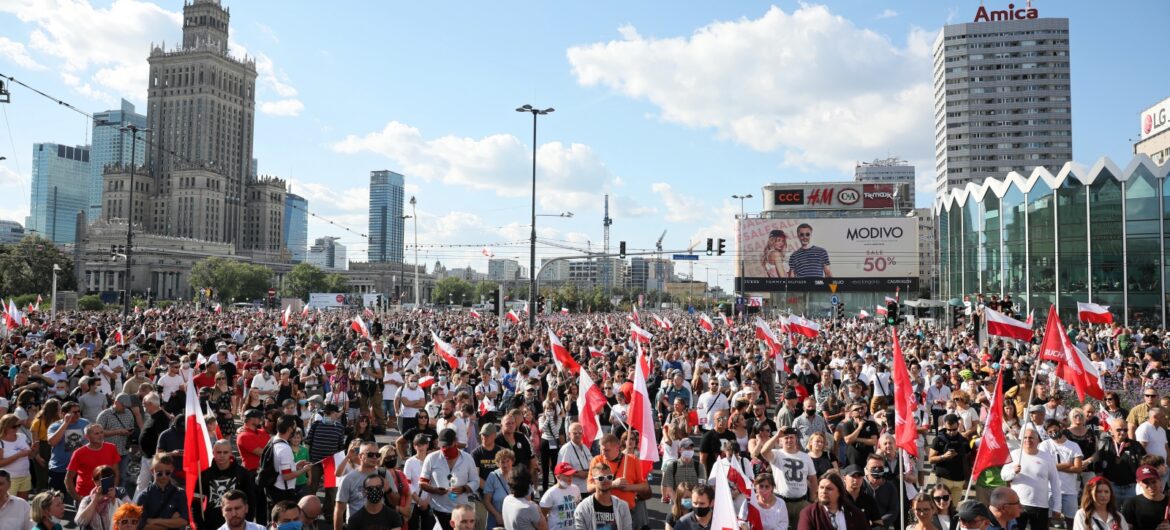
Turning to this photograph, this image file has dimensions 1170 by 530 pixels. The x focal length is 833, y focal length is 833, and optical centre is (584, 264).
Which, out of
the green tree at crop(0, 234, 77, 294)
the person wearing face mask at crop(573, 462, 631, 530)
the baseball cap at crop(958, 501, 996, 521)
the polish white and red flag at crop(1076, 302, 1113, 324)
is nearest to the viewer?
the baseball cap at crop(958, 501, 996, 521)

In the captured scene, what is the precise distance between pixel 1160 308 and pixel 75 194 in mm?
209964

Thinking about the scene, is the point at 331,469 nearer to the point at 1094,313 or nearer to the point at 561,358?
the point at 561,358

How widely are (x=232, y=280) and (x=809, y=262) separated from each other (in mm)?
77138

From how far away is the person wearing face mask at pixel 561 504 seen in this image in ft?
23.0

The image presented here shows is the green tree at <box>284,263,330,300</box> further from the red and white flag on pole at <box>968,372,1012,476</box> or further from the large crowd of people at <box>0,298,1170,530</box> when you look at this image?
the red and white flag on pole at <box>968,372,1012,476</box>

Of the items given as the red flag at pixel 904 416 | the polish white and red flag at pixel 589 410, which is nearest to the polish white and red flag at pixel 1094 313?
→ the red flag at pixel 904 416

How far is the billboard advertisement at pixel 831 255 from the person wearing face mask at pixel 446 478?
81.5 m

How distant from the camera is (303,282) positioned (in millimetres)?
131875

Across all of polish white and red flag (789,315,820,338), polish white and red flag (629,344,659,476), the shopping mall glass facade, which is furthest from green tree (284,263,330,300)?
polish white and red flag (629,344,659,476)

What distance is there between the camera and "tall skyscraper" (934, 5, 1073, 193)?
15262cm

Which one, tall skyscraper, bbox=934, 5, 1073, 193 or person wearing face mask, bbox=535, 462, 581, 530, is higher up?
tall skyscraper, bbox=934, 5, 1073, 193

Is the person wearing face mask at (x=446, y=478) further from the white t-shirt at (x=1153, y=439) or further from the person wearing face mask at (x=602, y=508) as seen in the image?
the white t-shirt at (x=1153, y=439)

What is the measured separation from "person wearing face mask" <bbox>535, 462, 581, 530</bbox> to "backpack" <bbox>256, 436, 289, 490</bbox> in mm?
2861

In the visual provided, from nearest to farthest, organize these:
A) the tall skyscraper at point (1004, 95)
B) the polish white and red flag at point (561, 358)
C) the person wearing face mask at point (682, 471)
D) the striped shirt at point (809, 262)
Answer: the person wearing face mask at point (682, 471)
the polish white and red flag at point (561, 358)
the striped shirt at point (809, 262)
the tall skyscraper at point (1004, 95)
